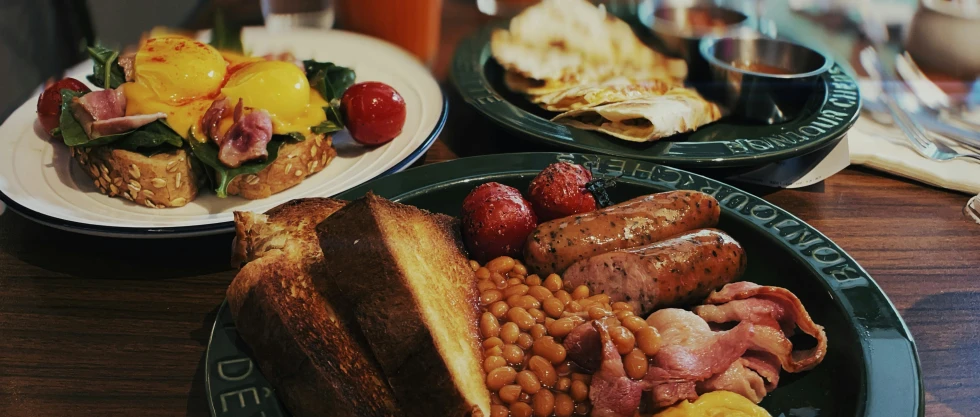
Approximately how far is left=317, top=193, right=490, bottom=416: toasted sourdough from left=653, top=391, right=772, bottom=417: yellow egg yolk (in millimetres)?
454

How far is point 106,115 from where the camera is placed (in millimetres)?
2250

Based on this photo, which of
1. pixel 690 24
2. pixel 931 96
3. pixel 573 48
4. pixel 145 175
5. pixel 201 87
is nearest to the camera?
pixel 145 175

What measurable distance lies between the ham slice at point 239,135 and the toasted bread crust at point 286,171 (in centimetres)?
7

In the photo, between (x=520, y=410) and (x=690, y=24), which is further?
(x=690, y=24)

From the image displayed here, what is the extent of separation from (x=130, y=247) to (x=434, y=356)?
4.45 ft

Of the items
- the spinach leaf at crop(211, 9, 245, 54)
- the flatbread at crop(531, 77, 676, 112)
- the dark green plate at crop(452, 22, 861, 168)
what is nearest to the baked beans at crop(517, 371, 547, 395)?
the dark green plate at crop(452, 22, 861, 168)

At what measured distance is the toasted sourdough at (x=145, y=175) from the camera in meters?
2.14

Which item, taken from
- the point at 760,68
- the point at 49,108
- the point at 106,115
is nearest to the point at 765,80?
the point at 760,68

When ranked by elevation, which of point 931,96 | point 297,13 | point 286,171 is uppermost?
point 931,96

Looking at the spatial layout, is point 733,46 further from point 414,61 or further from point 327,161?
point 327,161

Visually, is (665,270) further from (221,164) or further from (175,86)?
(175,86)

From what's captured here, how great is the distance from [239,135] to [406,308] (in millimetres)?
1165

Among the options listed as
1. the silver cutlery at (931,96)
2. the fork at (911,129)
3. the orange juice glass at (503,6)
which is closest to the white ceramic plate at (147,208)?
the orange juice glass at (503,6)

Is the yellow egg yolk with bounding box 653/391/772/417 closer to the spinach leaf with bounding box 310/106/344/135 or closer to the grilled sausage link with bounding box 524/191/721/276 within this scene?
the grilled sausage link with bounding box 524/191/721/276
